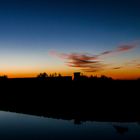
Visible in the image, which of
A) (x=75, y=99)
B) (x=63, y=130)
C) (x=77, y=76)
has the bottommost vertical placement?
(x=63, y=130)

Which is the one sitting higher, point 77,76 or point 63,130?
point 77,76

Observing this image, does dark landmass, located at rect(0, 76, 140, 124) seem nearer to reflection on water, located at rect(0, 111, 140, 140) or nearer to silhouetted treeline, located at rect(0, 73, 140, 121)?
silhouetted treeline, located at rect(0, 73, 140, 121)

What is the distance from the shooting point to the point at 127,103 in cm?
2303

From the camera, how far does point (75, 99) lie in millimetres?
25844

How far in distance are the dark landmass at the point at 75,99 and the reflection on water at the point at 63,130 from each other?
169cm

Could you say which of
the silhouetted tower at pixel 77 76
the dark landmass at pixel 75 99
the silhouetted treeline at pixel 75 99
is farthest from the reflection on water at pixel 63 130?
the silhouetted tower at pixel 77 76

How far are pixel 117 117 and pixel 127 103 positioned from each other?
6.06 m

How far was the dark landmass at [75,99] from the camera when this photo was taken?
19.1m

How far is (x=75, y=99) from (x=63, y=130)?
493 inches

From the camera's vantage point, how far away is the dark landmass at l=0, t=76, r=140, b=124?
754 inches

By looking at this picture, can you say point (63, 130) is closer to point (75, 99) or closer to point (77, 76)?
point (75, 99)

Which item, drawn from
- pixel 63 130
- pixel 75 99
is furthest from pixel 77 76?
pixel 63 130

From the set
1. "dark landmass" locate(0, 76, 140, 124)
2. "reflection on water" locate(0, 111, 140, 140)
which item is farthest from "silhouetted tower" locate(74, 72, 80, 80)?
"reflection on water" locate(0, 111, 140, 140)

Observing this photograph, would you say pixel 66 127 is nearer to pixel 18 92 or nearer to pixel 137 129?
pixel 137 129
